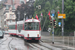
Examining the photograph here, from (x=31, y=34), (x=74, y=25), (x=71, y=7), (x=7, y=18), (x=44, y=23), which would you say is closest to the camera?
(x=31, y=34)

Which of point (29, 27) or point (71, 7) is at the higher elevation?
point (71, 7)

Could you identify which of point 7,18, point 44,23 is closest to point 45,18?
point 44,23

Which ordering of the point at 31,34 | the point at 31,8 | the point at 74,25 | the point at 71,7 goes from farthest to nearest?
the point at 31,8
the point at 74,25
the point at 71,7
the point at 31,34

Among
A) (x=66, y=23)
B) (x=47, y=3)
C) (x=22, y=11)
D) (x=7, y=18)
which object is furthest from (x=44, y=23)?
(x=7, y=18)

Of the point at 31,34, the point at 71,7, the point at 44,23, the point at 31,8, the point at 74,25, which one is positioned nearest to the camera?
the point at 31,34

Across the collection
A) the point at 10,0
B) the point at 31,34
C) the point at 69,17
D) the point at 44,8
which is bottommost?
the point at 31,34

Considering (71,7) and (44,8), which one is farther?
(44,8)

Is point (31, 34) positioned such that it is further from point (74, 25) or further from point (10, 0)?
point (10, 0)

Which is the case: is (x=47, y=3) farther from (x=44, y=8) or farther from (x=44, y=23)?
(x=44, y=23)

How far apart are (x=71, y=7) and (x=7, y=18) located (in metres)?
69.5

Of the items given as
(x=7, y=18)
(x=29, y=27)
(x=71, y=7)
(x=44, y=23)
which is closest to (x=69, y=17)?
(x=71, y=7)

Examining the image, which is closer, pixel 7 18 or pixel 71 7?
pixel 71 7

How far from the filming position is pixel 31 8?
226 ft

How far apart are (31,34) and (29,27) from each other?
1.06 m
